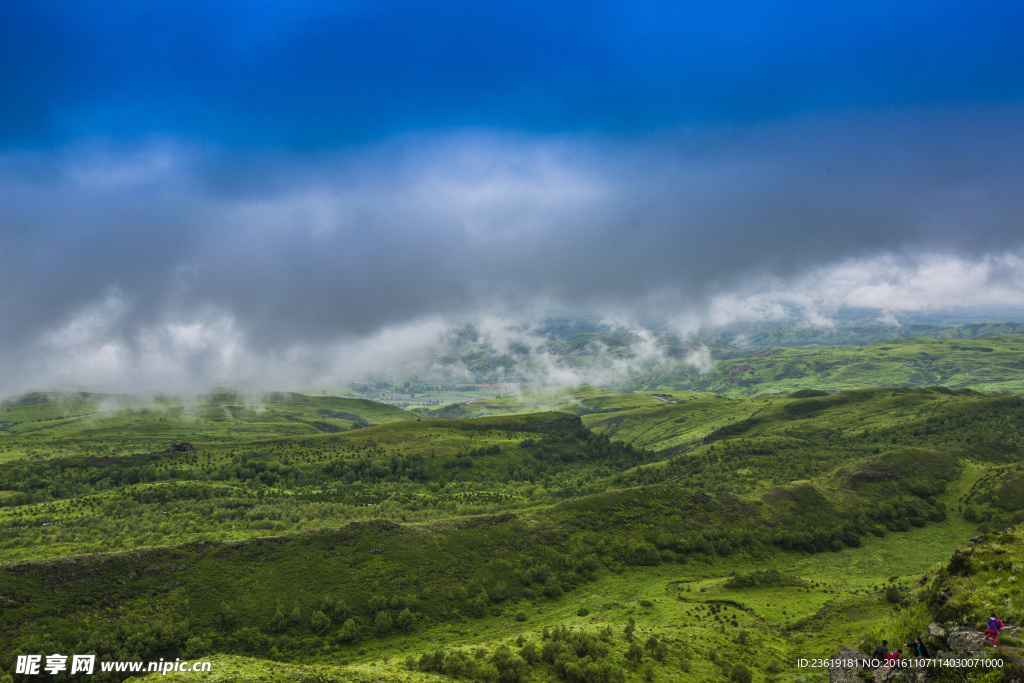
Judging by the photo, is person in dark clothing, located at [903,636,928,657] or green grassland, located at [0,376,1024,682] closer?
person in dark clothing, located at [903,636,928,657]

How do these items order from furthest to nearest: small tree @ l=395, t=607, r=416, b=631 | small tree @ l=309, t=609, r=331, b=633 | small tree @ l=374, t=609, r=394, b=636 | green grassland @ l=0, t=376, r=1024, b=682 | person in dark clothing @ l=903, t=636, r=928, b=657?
small tree @ l=395, t=607, r=416, b=631 → small tree @ l=374, t=609, r=394, b=636 → small tree @ l=309, t=609, r=331, b=633 → green grassland @ l=0, t=376, r=1024, b=682 → person in dark clothing @ l=903, t=636, r=928, b=657

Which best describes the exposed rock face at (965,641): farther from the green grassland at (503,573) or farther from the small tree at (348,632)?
the small tree at (348,632)

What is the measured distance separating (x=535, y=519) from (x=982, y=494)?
121604 millimetres

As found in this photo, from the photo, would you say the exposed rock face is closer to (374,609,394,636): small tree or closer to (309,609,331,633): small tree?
(374,609,394,636): small tree

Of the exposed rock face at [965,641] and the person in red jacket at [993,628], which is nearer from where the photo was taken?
the person in red jacket at [993,628]

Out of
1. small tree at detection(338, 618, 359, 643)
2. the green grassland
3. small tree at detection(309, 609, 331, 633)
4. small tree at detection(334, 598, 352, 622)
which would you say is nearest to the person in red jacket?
the green grassland

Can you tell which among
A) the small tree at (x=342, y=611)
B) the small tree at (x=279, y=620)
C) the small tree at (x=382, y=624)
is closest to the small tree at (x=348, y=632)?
the small tree at (x=342, y=611)

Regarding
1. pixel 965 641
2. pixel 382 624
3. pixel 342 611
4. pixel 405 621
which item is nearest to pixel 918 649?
pixel 965 641

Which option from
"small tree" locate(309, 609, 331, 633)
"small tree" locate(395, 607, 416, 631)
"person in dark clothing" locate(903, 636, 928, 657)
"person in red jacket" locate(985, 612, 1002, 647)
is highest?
"person in red jacket" locate(985, 612, 1002, 647)

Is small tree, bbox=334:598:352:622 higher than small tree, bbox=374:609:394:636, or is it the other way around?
small tree, bbox=334:598:352:622

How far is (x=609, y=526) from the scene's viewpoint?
4306 inches

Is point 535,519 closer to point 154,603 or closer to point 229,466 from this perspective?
point 154,603

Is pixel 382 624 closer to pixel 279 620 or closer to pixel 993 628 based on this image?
pixel 279 620

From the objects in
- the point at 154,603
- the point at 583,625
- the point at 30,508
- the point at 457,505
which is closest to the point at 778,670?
the point at 583,625
